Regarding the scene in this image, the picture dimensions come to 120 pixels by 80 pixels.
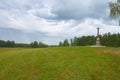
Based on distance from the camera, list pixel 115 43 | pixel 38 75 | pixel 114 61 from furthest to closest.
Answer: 1. pixel 115 43
2. pixel 114 61
3. pixel 38 75

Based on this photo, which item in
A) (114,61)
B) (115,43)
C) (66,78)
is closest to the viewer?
(66,78)

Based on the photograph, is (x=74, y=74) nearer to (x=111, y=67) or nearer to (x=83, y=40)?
(x=111, y=67)

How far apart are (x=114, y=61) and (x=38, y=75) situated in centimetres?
950

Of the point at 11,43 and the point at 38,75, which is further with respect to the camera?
the point at 11,43

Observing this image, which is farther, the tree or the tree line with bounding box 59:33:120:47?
the tree line with bounding box 59:33:120:47

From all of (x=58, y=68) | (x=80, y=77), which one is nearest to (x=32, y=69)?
(x=58, y=68)

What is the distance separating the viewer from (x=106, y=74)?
21047 mm

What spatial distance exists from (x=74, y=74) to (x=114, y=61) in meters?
7.61

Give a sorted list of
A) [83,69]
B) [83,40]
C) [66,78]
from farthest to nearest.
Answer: [83,40]
[83,69]
[66,78]

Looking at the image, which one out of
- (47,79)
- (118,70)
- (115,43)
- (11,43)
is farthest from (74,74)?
(11,43)

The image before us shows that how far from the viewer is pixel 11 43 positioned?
122062 mm

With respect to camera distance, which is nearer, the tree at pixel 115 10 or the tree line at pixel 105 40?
the tree at pixel 115 10

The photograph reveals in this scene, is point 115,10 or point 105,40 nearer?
point 115,10

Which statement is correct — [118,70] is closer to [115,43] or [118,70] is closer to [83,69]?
[83,69]
